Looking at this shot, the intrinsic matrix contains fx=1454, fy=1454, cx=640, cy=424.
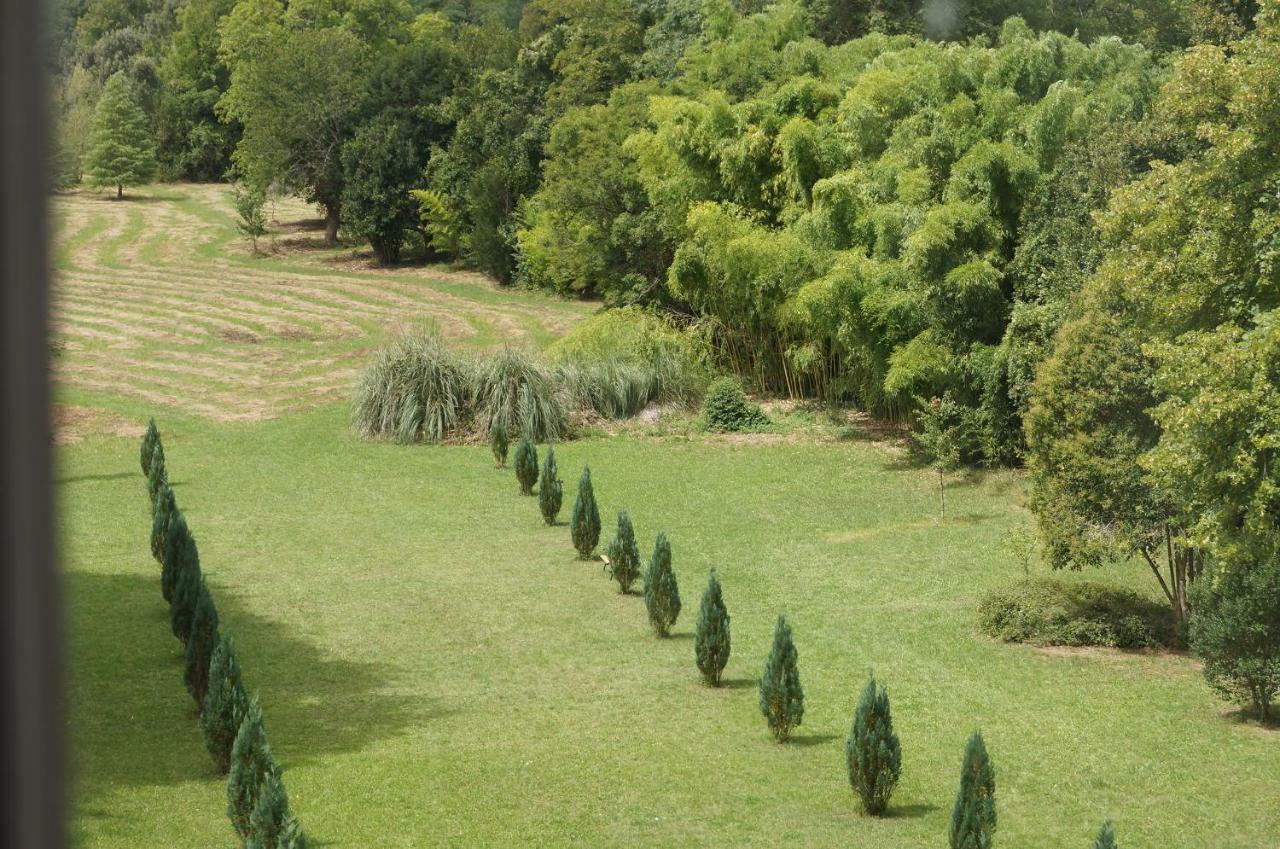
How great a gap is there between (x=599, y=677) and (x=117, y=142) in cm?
5592

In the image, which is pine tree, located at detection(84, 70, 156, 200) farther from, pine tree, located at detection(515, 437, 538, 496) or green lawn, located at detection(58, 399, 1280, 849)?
pine tree, located at detection(515, 437, 538, 496)

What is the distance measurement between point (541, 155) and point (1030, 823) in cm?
4248

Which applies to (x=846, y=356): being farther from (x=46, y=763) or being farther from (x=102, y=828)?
(x=46, y=763)

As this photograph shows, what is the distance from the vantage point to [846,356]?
33188 mm

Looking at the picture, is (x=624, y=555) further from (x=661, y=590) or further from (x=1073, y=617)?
(x=1073, y=617)

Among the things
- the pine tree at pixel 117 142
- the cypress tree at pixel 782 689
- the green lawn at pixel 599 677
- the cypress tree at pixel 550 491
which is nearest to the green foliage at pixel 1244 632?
the green lawn at pixel 599 677

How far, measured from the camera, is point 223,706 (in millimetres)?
13562

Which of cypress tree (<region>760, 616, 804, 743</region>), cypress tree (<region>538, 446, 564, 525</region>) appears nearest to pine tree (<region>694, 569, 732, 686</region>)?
cypress tree (<region>760, 616, 804, 743</region>)

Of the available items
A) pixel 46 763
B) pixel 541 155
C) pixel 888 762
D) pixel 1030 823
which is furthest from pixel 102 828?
pixel 541 155

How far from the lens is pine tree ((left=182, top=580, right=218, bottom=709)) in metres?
15.4

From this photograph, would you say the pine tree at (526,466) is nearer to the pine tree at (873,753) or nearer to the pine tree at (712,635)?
the pine tree at (712,635)

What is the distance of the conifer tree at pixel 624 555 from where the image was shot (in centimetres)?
2162

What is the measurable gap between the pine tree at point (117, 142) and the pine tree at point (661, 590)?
52.9 meters

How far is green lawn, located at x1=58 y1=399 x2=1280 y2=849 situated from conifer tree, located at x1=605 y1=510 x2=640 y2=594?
1.06ft
